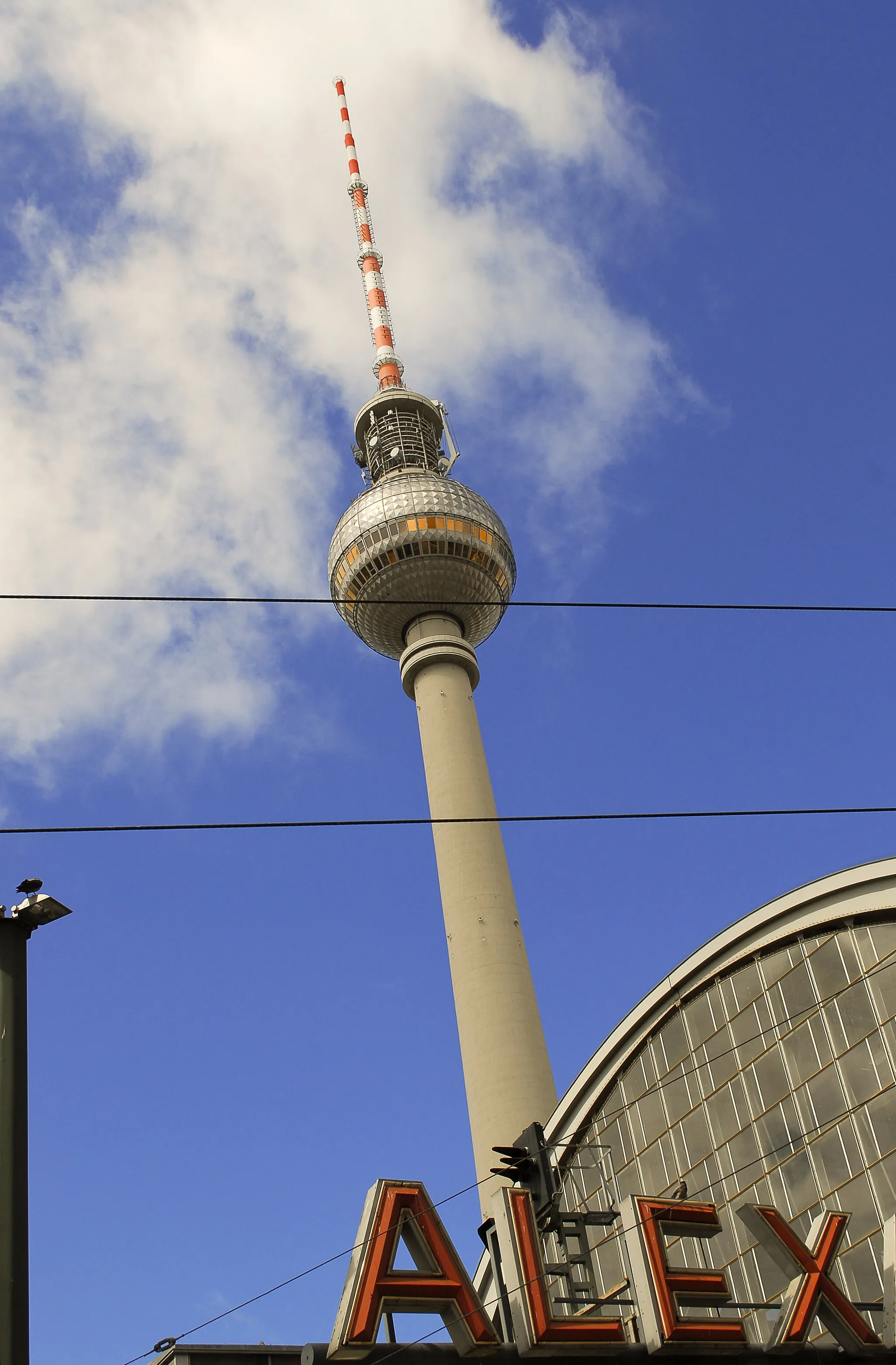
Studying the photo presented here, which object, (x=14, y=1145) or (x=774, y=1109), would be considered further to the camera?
(x=774, y=1109)

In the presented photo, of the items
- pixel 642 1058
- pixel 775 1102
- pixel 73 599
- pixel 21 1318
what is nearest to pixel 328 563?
pixel 642 1058

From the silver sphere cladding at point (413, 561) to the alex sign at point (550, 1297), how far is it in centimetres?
5286

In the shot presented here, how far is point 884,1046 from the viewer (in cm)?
3259

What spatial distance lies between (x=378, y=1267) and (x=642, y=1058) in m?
22.2

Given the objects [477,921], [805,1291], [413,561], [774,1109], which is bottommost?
[805,1291]

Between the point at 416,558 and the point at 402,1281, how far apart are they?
57.6 metres

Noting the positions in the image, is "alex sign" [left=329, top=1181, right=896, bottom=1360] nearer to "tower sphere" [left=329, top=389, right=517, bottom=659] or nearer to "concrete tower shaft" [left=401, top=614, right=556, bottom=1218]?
"concrete tower shaft" [left=401, top=614, right=556, bottom=1218]

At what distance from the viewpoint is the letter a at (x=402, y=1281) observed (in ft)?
64.6

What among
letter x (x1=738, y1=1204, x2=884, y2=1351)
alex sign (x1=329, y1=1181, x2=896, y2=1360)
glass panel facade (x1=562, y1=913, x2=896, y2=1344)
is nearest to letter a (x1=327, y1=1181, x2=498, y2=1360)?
alex sign (x1=329, y1=1181, x2=896, y2=1360)

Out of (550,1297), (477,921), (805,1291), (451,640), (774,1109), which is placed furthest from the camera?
(451,640)

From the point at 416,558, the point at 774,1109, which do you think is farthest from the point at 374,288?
the point at 774,1109

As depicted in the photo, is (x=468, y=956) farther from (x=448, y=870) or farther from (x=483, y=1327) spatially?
(x=483, y=1327)

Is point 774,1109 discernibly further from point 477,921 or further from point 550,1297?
point 477,921

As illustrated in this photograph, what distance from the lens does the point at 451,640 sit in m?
71.9
